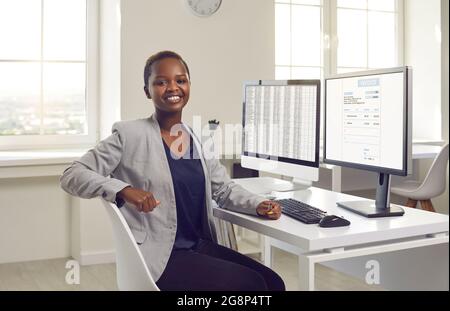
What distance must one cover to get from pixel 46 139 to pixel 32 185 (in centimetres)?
35

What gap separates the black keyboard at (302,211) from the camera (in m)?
1.87

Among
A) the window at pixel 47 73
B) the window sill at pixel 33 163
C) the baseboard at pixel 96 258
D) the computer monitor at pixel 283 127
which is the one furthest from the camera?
the window at pixel 47 73

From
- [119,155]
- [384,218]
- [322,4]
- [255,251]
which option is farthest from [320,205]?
[322,4]

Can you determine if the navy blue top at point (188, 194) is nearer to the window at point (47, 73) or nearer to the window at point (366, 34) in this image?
the window at point (47, 73)

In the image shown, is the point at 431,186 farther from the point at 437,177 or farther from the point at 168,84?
the point at 168,84

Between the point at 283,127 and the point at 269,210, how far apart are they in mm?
538

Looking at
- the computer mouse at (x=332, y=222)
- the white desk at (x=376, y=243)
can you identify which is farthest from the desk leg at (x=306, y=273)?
the computer mouse at (x=332, y=222)

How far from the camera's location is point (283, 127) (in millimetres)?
2383

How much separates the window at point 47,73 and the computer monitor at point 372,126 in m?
2.28

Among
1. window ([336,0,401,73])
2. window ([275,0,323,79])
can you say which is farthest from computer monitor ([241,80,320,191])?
window ([336,0,401,73])

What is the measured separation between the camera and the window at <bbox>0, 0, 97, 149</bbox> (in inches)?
153

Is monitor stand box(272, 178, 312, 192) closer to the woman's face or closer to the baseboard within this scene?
the woman's face

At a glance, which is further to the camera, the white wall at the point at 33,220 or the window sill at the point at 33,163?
the white wall at the point at 33,220

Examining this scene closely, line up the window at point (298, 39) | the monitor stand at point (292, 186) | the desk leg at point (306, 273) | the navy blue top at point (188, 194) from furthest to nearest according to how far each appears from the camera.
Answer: the window at point (298, 39) < the monitor stand at point (292, 186) < the navy blue top at point (188, 194) < the desk leg at point (306, 273)
